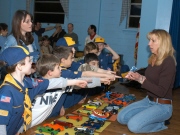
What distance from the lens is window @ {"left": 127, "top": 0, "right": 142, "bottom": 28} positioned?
7.43 meters

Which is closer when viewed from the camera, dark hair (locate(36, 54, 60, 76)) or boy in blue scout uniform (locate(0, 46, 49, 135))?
boy in blue scout uniform (locate(0, 46, 49, 135))

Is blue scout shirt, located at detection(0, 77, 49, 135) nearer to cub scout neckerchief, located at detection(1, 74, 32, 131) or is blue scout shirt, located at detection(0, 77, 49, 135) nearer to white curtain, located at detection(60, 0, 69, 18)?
cub scout neckerchief, located at detection(1, 74, 32, 131)

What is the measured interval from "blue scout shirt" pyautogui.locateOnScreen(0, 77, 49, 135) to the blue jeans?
1.12m

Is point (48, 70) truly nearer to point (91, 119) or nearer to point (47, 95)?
point (47, 95)

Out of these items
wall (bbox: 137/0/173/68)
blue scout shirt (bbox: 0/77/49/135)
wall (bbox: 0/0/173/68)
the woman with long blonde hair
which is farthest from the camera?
wall (bbox: 0/0/173/68)

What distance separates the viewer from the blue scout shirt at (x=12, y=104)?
1.75m

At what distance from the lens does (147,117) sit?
251 cm

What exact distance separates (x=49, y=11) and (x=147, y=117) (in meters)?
7.10

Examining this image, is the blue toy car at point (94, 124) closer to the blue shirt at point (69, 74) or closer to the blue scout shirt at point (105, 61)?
the blue shirt at point (69, 74)

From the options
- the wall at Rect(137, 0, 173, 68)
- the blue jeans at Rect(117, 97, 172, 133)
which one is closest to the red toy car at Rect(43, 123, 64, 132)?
the blue jeans at Rect(117, 97, 172, 133)

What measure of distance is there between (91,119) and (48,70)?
30.2 inches

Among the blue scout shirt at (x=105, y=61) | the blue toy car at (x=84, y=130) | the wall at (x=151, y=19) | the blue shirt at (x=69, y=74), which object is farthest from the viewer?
the wall at (x=151, y=19)

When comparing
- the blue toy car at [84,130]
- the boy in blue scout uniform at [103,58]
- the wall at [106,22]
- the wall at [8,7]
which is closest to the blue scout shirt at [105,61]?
the boy in blue scout uniform at [103,58]

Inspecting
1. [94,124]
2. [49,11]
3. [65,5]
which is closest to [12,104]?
[94,124]
